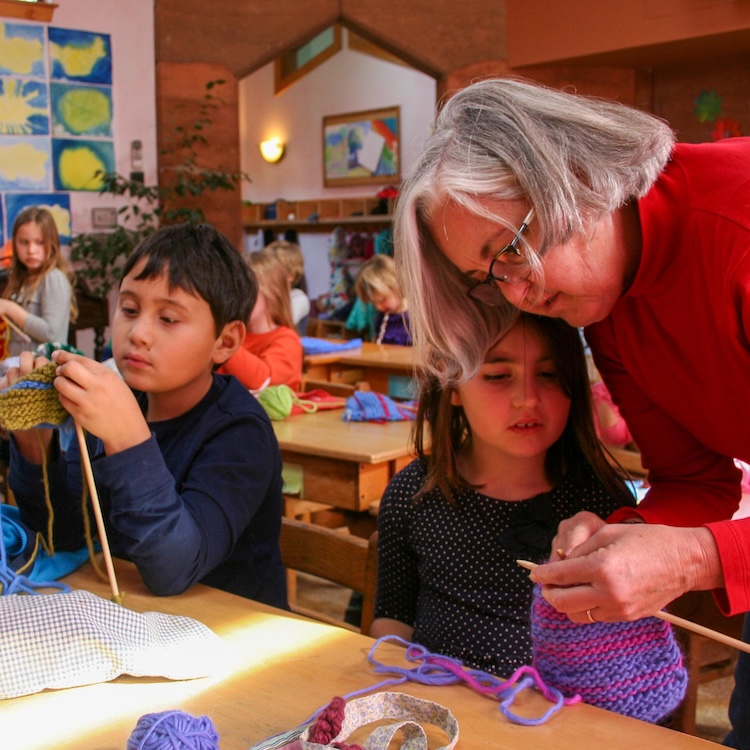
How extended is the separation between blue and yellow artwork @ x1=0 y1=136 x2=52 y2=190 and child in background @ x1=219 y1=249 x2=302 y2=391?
2636 millimetres

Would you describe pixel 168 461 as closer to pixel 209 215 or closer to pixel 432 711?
pixel 432 711

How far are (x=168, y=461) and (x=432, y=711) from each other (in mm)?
834

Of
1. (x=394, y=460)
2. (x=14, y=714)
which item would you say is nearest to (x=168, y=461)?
(x=14, y=714)

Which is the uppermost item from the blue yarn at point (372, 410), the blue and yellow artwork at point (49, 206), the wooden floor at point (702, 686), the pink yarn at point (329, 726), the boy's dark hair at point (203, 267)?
the blue and yellow artwork at point (49, 206)

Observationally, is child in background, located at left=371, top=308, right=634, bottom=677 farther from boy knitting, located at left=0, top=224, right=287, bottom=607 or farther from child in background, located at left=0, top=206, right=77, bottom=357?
child in background, located at left=0, top=206, right=77, bottom=357

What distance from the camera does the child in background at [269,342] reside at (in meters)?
3.49

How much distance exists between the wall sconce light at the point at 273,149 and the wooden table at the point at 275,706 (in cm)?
1091

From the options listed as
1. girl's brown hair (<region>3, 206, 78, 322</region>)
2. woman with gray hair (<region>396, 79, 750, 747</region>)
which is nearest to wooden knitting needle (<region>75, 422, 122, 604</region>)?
woman with gray hair (<region>396, 79, 750, 747</region>)

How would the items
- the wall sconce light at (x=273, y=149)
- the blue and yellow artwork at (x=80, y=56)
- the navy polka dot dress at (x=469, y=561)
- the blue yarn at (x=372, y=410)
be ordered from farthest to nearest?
the wall sconce light at (x=273, y=149) → the blue and yellow artwork at (x=80, y=56) → the blue yarn at (x=372, y=410) → the navy polka dot dress at (x=469, y=561)

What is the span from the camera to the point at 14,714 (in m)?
1.01

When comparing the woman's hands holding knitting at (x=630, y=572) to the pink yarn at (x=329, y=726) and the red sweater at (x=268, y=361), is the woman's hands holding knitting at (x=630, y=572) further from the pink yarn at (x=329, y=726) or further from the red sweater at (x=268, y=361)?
the red sweater at (x=268, y=361)

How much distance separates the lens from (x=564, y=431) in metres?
1.60

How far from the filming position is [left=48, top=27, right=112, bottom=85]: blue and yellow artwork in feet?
20.4

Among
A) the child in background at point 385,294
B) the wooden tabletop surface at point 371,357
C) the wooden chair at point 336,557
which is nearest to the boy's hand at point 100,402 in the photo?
the wooden chair at point 336,557
